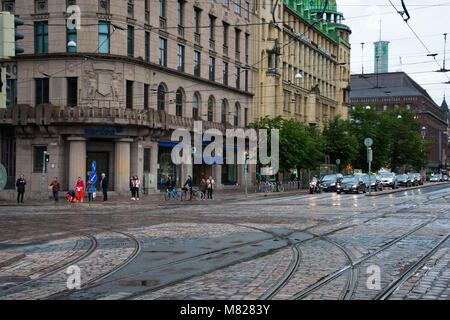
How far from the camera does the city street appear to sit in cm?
809

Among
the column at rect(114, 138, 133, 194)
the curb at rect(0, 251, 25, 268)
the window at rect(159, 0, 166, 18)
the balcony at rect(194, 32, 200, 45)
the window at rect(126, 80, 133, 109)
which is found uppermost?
the window at rect(159, 0, 166, 18)

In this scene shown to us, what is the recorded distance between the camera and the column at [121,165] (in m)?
38.0

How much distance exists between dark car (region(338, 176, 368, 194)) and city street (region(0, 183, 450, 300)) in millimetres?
24800

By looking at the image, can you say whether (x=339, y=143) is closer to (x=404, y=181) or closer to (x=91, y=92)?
(x=404, y=181)

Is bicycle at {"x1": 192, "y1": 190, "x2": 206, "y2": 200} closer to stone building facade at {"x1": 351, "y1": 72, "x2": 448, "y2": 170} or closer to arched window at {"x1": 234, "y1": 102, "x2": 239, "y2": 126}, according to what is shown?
arched window at {"x1": 234, "y1": 102, "x2": 239, "y2": 126}

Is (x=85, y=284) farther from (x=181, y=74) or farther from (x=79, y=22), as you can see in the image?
(x=181, y=74)

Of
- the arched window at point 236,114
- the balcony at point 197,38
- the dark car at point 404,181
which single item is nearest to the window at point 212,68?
the balcony at point 197,38

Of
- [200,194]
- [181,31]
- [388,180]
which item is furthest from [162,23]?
[388,180]

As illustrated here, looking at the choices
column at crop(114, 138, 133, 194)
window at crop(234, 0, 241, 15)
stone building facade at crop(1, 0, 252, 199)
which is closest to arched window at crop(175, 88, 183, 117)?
stone building facade at crop(1, 0, 252, 199)

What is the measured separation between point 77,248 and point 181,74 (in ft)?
107

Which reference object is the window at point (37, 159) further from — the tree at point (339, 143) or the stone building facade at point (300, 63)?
the tree at point (339, 143)

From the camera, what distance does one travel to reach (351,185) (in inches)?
1724

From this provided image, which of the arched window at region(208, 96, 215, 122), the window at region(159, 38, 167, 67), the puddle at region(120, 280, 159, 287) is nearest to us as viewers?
the puddle at region(120, 280, 159, 287)

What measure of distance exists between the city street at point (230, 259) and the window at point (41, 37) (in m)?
22.1
